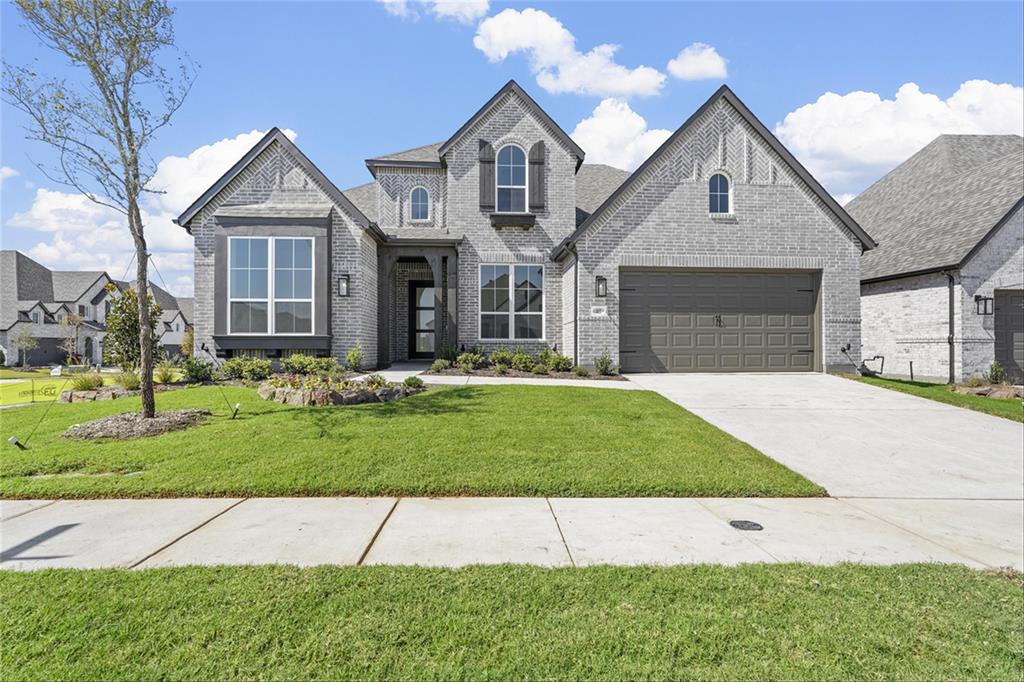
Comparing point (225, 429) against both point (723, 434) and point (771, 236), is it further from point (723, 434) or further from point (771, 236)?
point (771, 236)

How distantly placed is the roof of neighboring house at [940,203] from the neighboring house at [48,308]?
129ft

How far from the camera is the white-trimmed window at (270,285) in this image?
1330 centimetres

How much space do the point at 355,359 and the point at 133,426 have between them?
21.5ft

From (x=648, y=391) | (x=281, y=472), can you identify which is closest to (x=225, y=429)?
(x=281, y=472)

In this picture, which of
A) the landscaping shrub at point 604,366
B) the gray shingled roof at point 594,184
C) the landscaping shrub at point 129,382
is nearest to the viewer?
the landscaping shrub at point 129,382

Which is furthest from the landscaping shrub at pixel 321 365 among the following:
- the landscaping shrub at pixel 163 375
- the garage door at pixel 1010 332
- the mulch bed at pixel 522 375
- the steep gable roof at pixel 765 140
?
the garage door at pixel 1010 332

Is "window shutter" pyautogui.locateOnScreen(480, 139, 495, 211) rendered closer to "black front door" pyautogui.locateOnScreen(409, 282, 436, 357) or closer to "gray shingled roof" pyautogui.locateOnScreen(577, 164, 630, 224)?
"gray shingled roof" pyautogui.locateOnScreen(577, 164, 630, 224)

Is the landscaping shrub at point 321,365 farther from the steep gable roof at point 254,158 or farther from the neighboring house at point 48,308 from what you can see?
the neighboring house at point 48,308

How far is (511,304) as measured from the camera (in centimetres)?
1523

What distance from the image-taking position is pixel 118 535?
12.2 ft

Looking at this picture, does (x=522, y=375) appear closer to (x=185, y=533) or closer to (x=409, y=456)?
(x=409, y=456)

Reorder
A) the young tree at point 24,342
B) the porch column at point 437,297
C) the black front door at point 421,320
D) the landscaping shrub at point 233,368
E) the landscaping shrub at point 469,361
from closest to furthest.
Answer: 1. the landscaping shrub at point 233,368
2. the landscaping shrub at point 469,361
3. the porch column at point 437,297
4. the black front door at point 421,320
5. the young tree at point 24,342

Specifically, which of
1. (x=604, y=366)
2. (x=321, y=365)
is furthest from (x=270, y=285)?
(x=604, y=366)

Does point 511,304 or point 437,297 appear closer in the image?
point 437,297
